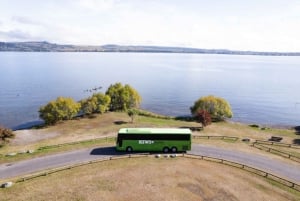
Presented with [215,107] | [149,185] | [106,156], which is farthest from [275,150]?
[106,156]

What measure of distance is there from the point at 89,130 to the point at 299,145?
45.2m

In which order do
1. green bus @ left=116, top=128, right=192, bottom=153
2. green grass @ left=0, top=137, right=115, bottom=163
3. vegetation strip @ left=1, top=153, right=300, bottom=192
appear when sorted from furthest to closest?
1. green bus @ left=116, top=128, right=192, bottom=153
2. green grass @ left=0, top=137, right=115, bottom=163
3. vegetation strip @ left=1, top=153, right=300, bottom=192

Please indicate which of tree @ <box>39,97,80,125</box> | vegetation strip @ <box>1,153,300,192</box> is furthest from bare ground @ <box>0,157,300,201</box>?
tree @ <box>39,97,80,125</box>

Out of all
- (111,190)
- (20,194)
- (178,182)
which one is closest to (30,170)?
(20,194)

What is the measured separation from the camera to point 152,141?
4991cm

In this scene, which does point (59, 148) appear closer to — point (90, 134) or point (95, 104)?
point (90, 134)

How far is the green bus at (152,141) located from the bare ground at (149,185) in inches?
245

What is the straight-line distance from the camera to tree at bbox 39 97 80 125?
72500 millimetres

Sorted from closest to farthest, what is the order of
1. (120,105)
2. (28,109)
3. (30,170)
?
1. (30,170)
2. (120,105)
3. (28,109)

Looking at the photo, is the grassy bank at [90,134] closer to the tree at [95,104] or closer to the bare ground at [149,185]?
the tree at [95,104]

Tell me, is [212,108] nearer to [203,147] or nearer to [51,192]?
[203,147]

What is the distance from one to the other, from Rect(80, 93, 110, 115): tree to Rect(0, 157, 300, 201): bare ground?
38328 mm

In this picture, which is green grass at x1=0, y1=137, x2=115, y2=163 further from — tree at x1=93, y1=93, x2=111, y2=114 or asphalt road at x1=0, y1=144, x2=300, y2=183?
tree at x1=93, y1=93, x2=111, y2=114

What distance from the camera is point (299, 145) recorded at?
195 ft
